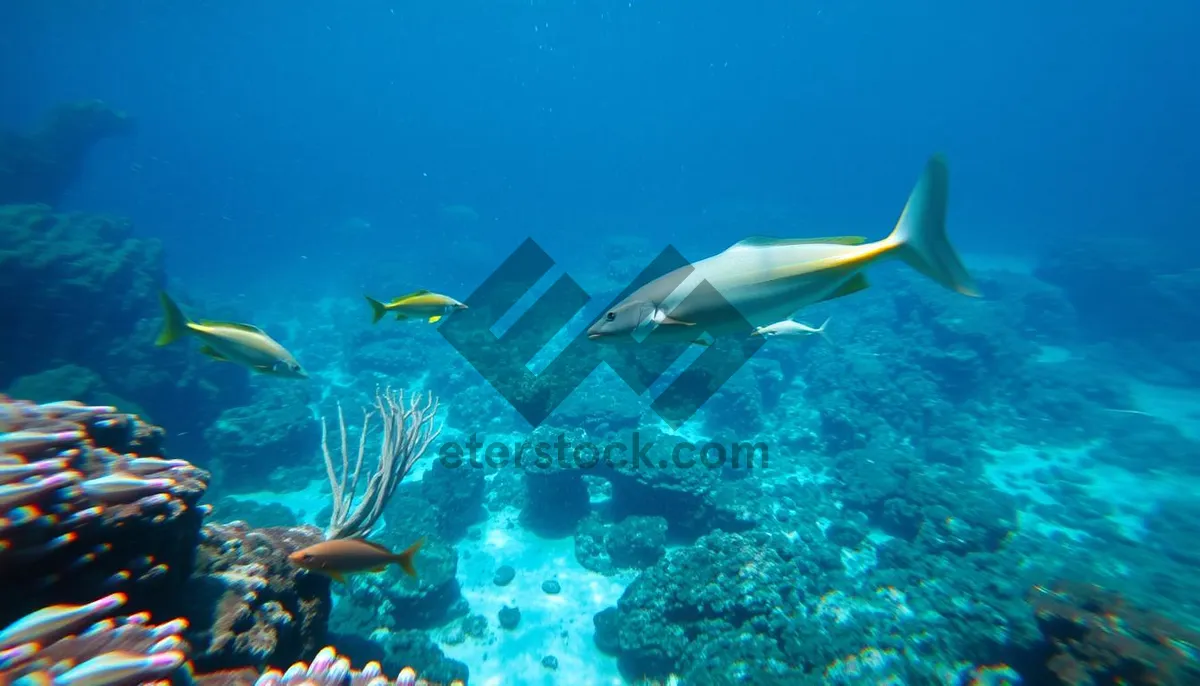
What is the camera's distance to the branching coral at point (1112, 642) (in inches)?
180

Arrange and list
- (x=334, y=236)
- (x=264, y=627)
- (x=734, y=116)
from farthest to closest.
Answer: (x=734, y=116) → (x=334, y=236) → (x=264, y=627)

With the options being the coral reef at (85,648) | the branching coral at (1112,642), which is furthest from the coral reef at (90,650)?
the branching coral at (1112,642)

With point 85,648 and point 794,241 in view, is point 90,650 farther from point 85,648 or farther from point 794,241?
point 794,241

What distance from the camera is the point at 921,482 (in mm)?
10883

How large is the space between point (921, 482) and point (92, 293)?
77.1 feet

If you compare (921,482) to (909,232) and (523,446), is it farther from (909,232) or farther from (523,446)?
(909,232)

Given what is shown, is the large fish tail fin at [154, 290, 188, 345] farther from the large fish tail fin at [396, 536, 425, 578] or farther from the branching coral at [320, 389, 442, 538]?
the large fish tail fin at [396, 536, 425, 578]

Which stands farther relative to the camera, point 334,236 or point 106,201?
point 106,201

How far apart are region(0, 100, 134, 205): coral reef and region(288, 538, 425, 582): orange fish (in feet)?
104

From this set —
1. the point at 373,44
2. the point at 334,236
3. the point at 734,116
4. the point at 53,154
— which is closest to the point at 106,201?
the point at 373,44

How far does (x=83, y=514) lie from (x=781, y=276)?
3.54 metres

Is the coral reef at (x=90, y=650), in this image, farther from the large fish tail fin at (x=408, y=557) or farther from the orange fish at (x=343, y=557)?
the large fish tail fin at (x=408, y=557)

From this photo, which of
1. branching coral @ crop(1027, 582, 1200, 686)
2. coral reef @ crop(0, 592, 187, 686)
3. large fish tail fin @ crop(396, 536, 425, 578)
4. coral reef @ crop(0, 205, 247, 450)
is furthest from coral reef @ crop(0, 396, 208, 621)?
coral reef @ crop(0, 205, 247, 450)

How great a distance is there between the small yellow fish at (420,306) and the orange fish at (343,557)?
9.55ft
